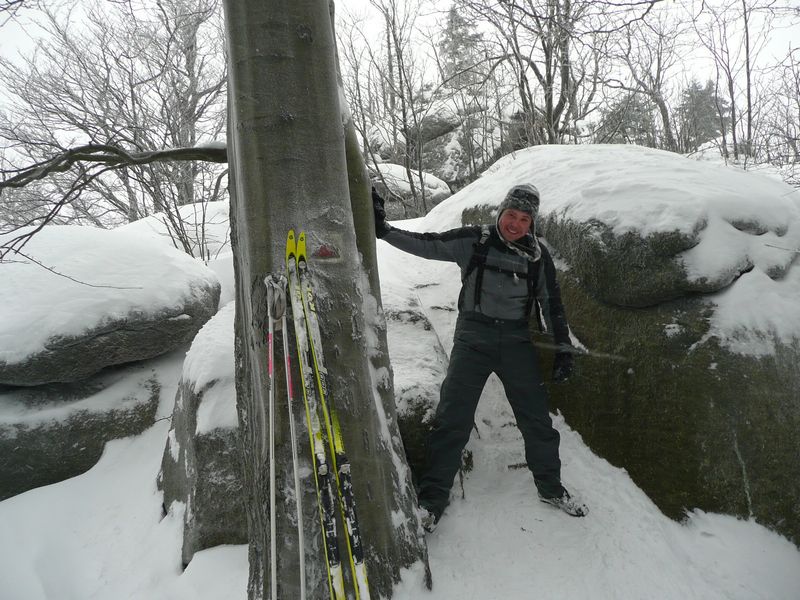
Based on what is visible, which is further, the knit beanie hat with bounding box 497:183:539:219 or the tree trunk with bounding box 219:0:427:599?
the knit beanie hat with bounding box 497:183:539:219

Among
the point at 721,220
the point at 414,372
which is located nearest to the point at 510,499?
the point at 414,372

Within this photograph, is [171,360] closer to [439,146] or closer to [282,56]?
[282,56]

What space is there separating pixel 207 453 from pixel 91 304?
7.50 ft

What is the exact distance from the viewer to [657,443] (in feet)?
9.04

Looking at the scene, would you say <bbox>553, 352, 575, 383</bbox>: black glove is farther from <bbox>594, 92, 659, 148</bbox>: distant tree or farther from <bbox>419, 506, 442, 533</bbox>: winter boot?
<bbox>594, 92, 659, 148</bbox>: distant tree

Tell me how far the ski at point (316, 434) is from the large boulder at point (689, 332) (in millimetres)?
2107

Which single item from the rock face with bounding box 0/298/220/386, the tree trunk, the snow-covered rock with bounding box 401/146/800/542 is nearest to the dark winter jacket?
the snow-covered rock with bounding box 401/146/800/542

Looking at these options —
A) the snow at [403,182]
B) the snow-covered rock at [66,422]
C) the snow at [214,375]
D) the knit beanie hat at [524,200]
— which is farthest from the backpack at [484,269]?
the snow at [403,182]

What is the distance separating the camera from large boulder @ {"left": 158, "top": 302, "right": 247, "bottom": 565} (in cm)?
288

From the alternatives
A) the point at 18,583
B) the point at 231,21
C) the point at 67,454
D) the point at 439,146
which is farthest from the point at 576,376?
the point at 439,146

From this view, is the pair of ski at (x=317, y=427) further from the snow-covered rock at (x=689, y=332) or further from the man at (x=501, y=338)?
the snow-covered rock at (x=689, y=332)

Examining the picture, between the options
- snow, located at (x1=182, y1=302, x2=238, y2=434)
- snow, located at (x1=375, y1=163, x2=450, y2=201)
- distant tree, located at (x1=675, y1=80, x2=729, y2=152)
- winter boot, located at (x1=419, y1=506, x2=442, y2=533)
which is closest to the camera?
winter boot, located at (x1=419, y1=506, x2=442, y2=533)

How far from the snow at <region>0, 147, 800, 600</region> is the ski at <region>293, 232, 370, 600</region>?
1.89 feet

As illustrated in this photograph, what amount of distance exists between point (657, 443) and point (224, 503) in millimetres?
2751
